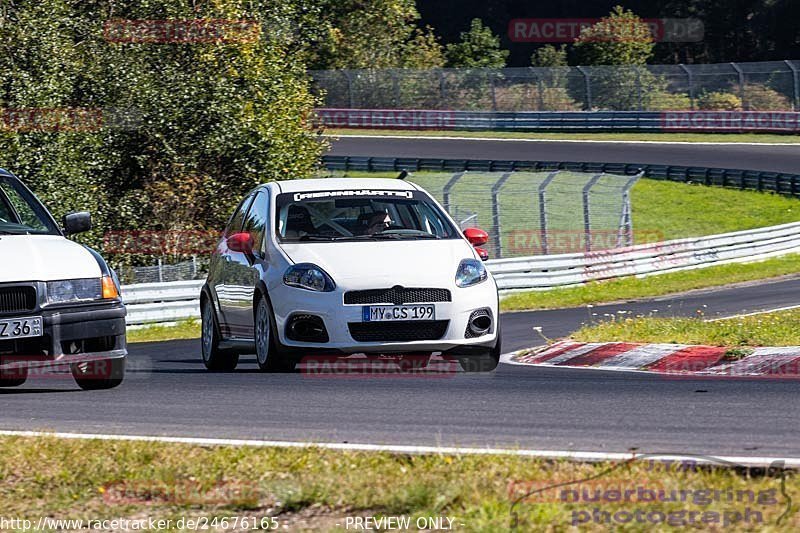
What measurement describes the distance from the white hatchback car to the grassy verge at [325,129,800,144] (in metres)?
39.6

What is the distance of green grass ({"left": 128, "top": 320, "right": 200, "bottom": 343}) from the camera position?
18.8 meters

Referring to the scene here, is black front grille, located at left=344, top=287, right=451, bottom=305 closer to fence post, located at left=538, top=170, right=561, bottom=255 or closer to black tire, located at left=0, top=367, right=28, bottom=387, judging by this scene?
black tire, located at left=0, top=367, right=28, bottom=387

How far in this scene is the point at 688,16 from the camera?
81562 millimetres

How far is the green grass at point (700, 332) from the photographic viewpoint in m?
11.2

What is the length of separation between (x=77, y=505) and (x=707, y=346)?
694cm

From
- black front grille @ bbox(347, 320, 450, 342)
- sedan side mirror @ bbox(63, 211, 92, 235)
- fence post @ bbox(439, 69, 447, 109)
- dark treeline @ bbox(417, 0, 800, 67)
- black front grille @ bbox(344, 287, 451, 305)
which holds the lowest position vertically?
black front grille @ bbox(347, 320, 450, 342)

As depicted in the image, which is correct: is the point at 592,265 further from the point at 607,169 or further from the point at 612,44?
the point at 612,44

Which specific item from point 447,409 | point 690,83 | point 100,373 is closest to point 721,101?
point 690,83

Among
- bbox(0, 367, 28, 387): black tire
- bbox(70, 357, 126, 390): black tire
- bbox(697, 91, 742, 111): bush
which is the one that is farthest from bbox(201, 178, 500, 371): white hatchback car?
bbox(697, 91, 742, 111): bush

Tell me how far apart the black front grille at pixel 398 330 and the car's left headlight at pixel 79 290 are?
69.2 inches

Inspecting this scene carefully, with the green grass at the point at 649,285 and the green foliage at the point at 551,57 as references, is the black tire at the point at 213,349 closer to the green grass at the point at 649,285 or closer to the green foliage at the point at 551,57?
the green grass at the point at 649,285

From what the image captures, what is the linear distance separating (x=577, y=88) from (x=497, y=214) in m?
29.3

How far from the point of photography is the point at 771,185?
38656 millimetres

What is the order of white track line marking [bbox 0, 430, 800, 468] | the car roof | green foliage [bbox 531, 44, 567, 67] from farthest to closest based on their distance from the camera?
green foliage [bbox 531, 44, 567, 67]
the car roof
white track line marking [bbox 0, 430, 800, 468]
